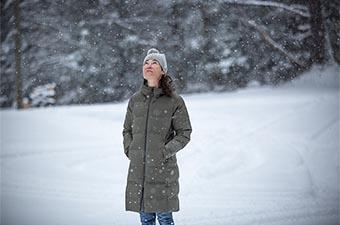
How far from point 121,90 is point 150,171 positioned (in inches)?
377

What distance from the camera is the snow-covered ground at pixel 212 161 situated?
4.80 metres

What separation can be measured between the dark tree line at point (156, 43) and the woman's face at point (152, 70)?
14.1 ft

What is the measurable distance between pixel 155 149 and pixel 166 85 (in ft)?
1.51

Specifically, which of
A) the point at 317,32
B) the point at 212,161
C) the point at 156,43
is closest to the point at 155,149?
the point at 212,161

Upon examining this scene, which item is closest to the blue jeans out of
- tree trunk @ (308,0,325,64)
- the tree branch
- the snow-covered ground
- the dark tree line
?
the snow-covered ground

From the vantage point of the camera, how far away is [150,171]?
10.5 feet

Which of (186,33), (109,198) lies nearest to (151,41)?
(186,33)

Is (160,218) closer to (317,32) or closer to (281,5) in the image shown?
(317,32)

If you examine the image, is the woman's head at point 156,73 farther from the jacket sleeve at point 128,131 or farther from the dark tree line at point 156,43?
the dark tree line at point 156,43

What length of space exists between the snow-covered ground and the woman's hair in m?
1.65

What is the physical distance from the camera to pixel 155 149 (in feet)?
10.5

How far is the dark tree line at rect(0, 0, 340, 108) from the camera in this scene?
27.3 ft

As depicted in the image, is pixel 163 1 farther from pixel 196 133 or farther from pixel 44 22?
pixel 44 22

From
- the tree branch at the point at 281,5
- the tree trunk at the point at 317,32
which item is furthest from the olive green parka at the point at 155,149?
the tree branch at the point at 281,5
